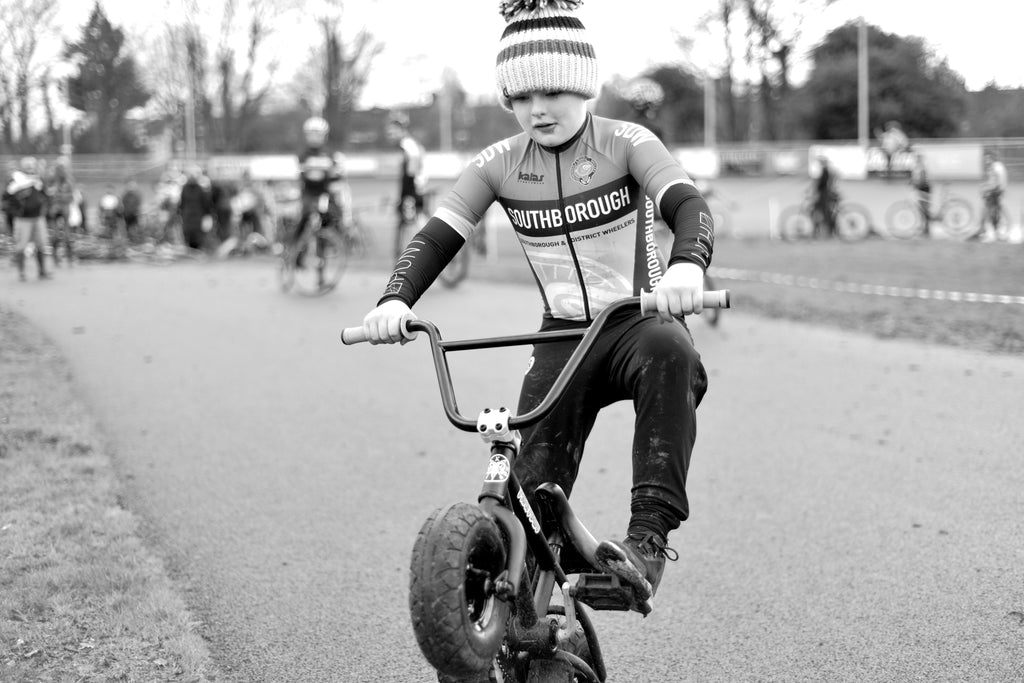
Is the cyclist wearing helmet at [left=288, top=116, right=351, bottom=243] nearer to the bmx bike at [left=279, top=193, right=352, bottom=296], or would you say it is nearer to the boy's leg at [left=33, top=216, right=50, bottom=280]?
the bmx bike at [left=279, top=193, right=352, bottom=296]

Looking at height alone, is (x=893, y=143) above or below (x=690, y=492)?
above

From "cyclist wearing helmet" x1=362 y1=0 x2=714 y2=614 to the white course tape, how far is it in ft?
35.6

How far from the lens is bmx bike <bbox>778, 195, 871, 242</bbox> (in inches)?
977

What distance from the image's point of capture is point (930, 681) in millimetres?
3730

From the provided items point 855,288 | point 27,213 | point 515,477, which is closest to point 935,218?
point 855,288

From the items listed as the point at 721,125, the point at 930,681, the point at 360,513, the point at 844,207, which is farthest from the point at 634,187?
the point at 721,125

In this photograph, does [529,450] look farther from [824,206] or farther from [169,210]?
[169,210]

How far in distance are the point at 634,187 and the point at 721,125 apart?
5841 cm

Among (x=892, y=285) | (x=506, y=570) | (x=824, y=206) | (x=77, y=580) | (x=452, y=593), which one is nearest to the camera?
(x=452, y=593)

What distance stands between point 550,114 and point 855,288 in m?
12.8

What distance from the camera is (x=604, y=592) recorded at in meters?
3.21

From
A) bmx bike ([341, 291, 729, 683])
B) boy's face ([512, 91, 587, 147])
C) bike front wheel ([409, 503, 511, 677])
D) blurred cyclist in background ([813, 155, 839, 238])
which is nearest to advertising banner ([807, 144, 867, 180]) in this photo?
blurred cyclist in background ([813, 155, 839, 238])

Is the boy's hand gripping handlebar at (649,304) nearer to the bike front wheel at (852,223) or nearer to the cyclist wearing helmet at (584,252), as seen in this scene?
the cyclist wearing helmet at (584,252)

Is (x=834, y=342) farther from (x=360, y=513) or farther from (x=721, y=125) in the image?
(x=721, y=125)
